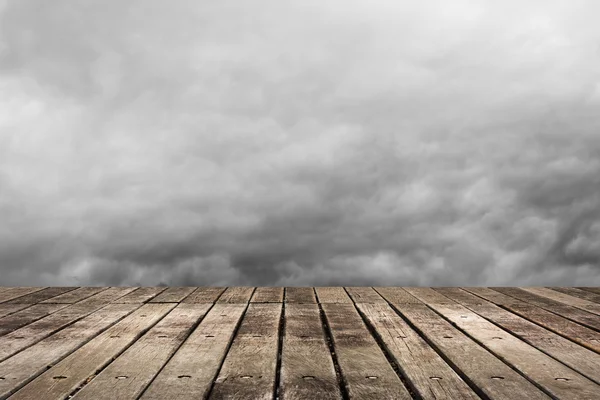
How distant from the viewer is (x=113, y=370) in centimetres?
179

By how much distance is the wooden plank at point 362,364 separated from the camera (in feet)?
5.10

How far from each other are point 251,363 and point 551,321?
183cm

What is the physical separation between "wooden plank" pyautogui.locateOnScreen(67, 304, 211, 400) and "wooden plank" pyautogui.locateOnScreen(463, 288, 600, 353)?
1853mm

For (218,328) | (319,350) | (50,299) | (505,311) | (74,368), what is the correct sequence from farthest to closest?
(50,299) < (505,311) < (218,328) < (319,350) < (74,368)

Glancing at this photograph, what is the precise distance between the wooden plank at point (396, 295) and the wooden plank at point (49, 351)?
70.6 inches

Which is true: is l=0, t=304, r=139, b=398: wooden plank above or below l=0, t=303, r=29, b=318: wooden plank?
below

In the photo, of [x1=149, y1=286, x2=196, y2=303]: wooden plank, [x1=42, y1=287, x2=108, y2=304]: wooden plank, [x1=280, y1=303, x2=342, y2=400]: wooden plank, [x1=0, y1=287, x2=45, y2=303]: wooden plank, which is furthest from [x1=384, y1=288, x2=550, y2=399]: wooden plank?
[x1=0, y1=287, x2=45, y2=303]: wooden plank

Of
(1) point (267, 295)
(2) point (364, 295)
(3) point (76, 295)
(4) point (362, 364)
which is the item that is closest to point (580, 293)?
(2) point (364, 295)

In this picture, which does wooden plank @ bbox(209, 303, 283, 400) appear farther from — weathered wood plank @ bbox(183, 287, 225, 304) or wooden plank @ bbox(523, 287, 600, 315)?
→ wooden plank @ bbox(523, 287, 600, 315)

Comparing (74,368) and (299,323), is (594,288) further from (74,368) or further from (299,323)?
(74,368)

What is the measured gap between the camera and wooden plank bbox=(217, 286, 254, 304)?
339 cm

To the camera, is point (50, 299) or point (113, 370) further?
point (50, 299)

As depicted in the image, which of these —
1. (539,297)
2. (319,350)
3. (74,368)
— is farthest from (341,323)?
(539,297)

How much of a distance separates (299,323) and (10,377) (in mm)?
1343
